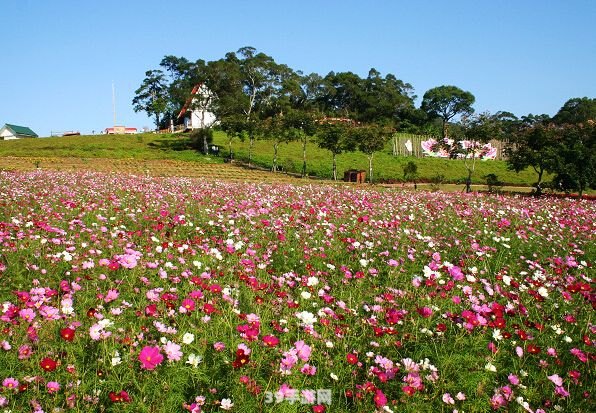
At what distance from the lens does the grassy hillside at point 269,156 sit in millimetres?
39594

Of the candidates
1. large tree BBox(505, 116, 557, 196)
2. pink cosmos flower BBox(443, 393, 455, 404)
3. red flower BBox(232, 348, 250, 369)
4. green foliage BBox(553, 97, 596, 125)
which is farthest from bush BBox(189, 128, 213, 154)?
green foliage BBox(553, 97, 596, 125)

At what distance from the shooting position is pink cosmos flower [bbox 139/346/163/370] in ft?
6.70

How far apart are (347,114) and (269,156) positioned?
118 feet

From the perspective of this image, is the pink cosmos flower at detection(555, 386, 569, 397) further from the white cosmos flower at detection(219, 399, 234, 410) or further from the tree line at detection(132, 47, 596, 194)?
the tree line at detection(132, 47, 596, 194)

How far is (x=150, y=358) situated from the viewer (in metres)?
2.09

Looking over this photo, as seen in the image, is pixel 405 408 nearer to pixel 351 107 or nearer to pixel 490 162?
pixel 490 162

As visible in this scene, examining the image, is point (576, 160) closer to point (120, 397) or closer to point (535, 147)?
point (535, 147)

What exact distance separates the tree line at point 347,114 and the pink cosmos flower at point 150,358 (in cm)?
2577

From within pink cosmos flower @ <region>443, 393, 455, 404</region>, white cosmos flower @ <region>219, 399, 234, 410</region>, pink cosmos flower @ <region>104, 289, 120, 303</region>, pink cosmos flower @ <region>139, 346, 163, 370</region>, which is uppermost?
pink cosmos flower @ <region>104, 289, 120, 303</region>

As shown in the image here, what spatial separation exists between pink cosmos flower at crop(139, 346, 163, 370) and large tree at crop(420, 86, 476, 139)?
92.5 meters

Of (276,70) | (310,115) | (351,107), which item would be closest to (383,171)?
(310,115)

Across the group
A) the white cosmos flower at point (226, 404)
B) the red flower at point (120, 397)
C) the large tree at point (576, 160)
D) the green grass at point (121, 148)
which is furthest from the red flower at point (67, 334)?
the green grass at point (121, 148)

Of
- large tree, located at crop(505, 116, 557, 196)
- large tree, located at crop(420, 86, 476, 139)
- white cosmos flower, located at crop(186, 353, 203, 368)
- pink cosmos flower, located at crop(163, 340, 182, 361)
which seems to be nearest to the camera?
pink cosmos flower, located at crop(163, 340, 182, 361)

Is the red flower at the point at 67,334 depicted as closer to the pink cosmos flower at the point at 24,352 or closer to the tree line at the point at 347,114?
the pink cosmos flower at the point at 24,352
